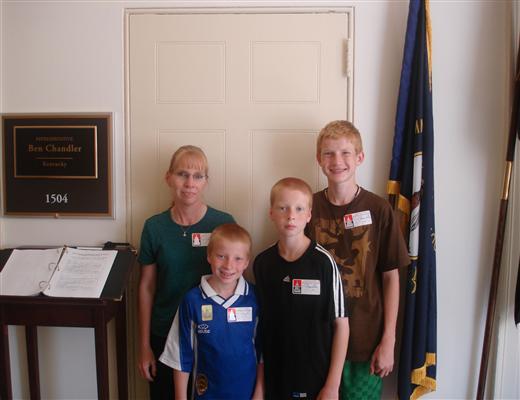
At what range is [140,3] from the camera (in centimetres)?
176

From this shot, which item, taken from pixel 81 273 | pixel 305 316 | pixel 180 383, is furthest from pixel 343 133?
pixel 81 273

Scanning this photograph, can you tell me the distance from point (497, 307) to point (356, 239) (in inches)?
35.9

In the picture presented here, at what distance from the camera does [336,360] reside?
130cm

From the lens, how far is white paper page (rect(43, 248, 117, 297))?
1515 millimetres

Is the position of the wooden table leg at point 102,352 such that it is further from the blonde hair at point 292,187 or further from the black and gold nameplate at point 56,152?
the blonde hair at point 292,187

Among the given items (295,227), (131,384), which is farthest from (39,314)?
(295,227)

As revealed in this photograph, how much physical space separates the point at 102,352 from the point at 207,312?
0.56 m

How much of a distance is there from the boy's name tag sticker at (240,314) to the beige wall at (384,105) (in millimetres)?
842

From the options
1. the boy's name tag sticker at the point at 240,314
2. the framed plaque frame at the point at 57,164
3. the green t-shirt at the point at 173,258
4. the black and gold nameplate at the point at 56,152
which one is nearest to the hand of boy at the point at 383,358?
the boy's name tag sticker at the point at 240,314

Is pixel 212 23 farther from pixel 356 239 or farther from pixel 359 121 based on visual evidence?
pixel 356 239

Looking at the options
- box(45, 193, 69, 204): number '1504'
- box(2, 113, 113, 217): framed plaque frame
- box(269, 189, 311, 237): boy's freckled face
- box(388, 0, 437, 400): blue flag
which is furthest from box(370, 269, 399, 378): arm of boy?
box(45, 193, 69, 204): number '1504'

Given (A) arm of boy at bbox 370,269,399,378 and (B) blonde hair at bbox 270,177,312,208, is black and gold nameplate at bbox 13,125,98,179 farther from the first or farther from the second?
(A) arm of boy at bbox 370,269,399,378

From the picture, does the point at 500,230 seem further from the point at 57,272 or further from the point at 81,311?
the point at 57,272

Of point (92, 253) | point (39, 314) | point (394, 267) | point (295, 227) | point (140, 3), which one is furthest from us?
point (140, 3)
